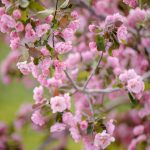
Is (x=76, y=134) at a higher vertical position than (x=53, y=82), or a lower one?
lower

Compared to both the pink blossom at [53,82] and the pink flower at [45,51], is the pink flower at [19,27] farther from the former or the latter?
the pink blossom at [53,82]

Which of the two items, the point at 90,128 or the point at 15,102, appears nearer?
the point at 90,128

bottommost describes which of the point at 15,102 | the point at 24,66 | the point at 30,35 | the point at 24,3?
the point at 15,102

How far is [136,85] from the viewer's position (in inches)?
77.5

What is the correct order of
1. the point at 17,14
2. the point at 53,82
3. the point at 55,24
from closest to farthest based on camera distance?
the point at 17,14, the point at 55,24, the point at 53,82

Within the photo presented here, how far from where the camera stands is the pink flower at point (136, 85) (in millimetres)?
1958

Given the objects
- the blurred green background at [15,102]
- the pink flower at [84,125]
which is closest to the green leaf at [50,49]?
the pink flower at [84,125]

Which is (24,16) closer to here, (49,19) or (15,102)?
(49,19)

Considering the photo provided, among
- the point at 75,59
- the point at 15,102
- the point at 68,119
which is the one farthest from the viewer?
the point at 15,102

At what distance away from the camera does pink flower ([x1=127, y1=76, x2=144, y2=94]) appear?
6.42 feet

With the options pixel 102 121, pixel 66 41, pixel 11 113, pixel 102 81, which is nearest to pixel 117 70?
pixel 102 81

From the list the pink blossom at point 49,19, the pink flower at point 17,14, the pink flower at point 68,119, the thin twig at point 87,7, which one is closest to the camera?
the pink flower at point 17,14

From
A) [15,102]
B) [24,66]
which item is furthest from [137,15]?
[15,102]

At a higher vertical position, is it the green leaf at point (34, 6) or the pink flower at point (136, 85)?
the green leaf at point (34, 6)
